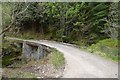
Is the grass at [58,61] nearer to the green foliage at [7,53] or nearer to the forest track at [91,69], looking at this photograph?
the forest track at [91,69]

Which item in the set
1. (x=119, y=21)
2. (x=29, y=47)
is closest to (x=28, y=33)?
(x=29, y=47)

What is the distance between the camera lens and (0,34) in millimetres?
4934

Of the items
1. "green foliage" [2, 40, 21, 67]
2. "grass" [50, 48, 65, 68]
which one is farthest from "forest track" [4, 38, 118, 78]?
"green foliage" [2, 40, 21, 67]

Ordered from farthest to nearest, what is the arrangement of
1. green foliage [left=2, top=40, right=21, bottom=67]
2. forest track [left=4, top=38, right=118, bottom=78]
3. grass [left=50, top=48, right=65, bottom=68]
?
green foliage [left=2, top=40, right=21, bottom=67]
grass [left=50, top=48, right=65, bottom=68]
forest track [left=4, top=38, right=118, bottom=78]

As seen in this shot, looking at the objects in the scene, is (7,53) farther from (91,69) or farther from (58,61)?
(91,69)

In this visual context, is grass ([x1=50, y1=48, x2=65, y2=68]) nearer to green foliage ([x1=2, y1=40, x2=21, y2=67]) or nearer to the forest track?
the forest track

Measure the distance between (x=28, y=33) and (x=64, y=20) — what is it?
40.6 feet

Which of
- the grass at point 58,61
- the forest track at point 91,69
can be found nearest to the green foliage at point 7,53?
the grass at point 58,61

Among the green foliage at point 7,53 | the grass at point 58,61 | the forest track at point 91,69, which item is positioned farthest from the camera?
the green foliage at point 7,53

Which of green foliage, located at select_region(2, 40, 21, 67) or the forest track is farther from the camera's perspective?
green foliage, located at select_region(2, 40, 21, 67)

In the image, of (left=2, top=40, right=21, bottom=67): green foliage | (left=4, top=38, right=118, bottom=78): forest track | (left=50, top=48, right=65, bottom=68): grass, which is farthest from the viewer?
(left=2, top=40, right=21, bottom=67): green foliage

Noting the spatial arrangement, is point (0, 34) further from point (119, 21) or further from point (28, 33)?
point (28, 33)

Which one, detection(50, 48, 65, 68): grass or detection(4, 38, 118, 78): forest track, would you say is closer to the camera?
detection(4, 38, 118, 78): forest track

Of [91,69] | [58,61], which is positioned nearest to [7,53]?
[58,61]
